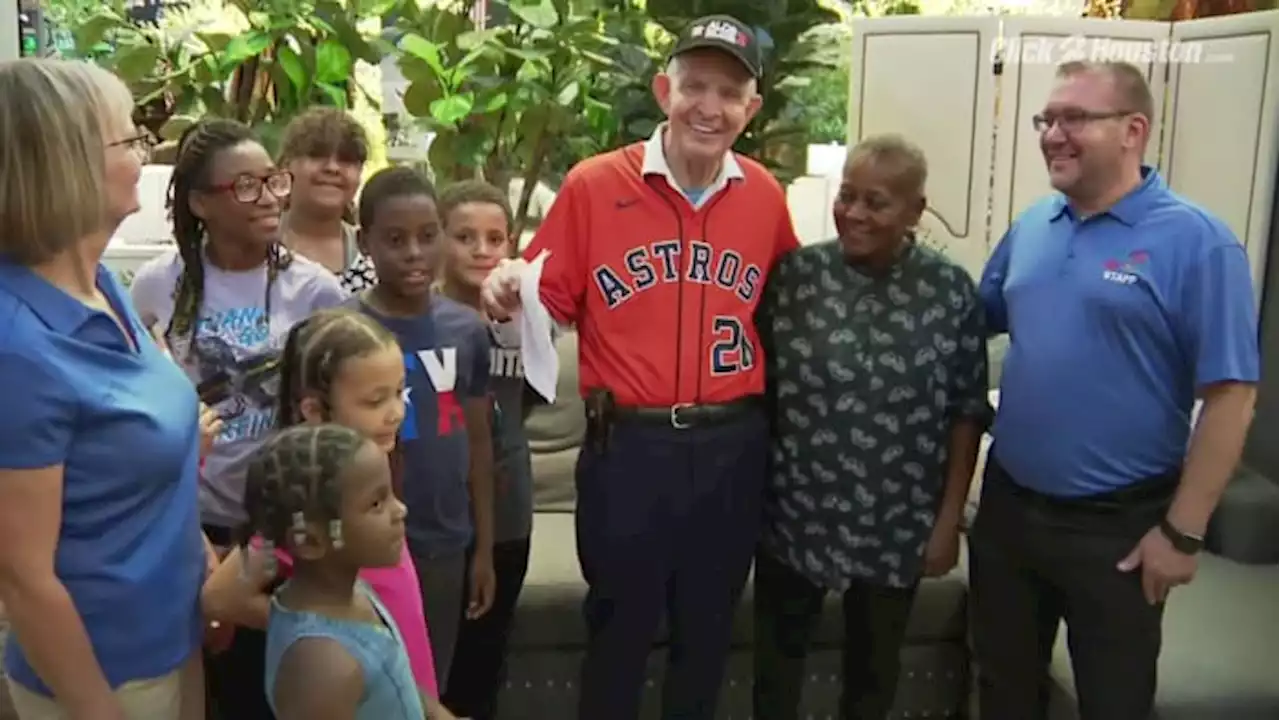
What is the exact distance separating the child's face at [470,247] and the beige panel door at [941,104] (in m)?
1.70

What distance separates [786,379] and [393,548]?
37.4 inches

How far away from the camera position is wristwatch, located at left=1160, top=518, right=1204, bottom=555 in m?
1.88

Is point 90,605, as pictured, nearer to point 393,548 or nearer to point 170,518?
point 170,518

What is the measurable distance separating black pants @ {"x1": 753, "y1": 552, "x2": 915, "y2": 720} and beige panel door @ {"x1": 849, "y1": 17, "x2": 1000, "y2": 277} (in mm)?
1568

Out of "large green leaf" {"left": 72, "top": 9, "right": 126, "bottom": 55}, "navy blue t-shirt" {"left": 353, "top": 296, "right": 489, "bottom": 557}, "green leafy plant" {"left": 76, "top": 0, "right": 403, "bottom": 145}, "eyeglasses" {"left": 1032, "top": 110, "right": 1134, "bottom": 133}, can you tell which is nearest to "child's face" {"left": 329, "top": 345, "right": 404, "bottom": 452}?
"navy blue t-shirt" {"left": 353, "top": 296, "right": 489, "bottom": 557}

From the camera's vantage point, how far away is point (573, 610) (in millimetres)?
2527

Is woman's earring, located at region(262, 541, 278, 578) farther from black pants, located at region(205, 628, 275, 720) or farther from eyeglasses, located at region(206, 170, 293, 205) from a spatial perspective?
eyeglasses, located at region(206, 170, 293, 205)

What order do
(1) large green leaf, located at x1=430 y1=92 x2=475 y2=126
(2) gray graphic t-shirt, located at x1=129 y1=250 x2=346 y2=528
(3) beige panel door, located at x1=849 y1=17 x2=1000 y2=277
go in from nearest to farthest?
(2) gray graphic t-shirt, located at x1=129 y1=250 x2=346 y2=528 → (1) large green leaf, located at x1=430 y1=92 x2=475 y2=126 → (3) beige panel door, located at x1=849 y1=17 x2=1000 y2=277

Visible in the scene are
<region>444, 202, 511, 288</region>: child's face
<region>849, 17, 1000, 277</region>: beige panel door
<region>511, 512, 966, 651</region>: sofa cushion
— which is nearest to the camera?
<region>444, 202, 511, 288</region>: child's face

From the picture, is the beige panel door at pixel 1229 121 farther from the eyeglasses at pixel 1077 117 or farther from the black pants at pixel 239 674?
the black pants at pixel 239 674

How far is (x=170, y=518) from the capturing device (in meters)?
1.31

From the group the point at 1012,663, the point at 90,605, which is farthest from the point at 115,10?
the point at 1012,663

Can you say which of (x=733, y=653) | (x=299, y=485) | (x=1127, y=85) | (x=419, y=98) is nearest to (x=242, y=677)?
(x=299, y=485)

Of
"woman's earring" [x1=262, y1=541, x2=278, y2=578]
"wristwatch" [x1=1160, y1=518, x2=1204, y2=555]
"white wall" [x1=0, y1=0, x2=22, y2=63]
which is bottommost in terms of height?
"wristwatch" [x1=1160, y1=518, x2=1204, y2=555]
